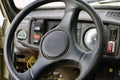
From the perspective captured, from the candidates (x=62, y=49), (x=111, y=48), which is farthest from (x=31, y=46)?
(x=111, y=48)

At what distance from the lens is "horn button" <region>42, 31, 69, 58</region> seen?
1158mm

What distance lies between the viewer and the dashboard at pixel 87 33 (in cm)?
121

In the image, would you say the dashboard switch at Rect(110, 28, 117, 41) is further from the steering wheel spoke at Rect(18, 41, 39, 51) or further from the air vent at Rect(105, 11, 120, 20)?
the steering wheel spoke at Rect(18, 41, 39, 51)

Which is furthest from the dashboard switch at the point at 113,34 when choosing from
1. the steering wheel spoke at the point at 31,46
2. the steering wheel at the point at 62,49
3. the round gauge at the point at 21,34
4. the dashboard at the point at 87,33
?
the round gauge at the point at 21,34

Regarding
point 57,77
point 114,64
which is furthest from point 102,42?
point 57,77

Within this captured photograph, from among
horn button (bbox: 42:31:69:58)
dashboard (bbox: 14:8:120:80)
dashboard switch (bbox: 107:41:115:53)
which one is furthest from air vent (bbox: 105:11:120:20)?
horn button (bbox: 42:31:69:58)

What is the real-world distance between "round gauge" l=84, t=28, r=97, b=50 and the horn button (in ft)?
0.43

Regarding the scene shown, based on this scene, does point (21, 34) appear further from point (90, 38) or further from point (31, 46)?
point (90, 38)

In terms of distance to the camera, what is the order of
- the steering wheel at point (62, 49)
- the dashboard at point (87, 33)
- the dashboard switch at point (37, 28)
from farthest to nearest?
1. the dashboard switch at point (37, 28)
2. the dashboard at point (87, 33)
3. the steering wheel at point (62, 49)

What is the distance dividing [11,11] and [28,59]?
31 cm

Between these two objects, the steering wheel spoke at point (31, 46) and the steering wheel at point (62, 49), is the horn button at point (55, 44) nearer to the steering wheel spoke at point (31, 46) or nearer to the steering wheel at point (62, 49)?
the steering wheel at point (62, 49)

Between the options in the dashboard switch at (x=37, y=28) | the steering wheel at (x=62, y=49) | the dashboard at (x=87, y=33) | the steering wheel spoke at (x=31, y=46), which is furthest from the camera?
the dashboard switch at (x=37, y=28)

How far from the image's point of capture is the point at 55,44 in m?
1.18

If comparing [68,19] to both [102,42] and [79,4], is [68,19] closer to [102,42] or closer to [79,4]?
[79,4]
